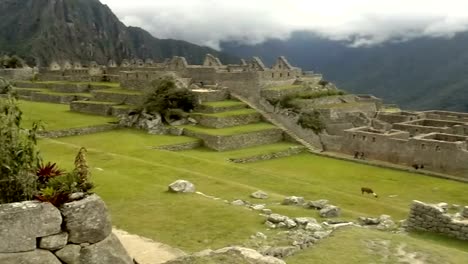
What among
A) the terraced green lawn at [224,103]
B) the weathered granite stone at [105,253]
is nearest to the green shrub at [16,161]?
the weathered granite stone at [105,253]

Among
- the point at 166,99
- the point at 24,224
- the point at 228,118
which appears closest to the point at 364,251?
the point at 24,224

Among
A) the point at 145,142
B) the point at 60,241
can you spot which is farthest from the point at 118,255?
the point at 145,142

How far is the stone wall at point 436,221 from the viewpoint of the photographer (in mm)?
12859

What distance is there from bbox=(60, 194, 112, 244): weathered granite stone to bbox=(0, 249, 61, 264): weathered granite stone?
1.23 feet

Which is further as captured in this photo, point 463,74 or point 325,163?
point 463,74

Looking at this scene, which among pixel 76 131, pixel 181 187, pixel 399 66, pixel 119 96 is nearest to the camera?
pixel 181 187

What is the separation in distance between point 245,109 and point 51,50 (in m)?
170

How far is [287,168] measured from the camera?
1112 inches

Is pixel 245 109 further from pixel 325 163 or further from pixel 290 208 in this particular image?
pixel 290 208

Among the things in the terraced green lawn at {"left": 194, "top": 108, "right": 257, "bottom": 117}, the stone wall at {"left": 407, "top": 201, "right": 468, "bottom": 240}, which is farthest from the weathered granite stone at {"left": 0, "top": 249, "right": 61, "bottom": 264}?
the terraced green lawn at {"left": 194, "top": 108, "right": 257, "bottom": 117}

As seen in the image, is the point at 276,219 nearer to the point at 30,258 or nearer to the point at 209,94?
the point at 30,258

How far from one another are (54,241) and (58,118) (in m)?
30.1

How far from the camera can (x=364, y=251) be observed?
10047 mm

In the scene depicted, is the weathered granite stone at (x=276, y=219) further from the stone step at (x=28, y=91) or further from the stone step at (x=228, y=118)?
the stone step at (x=28, y=91)
